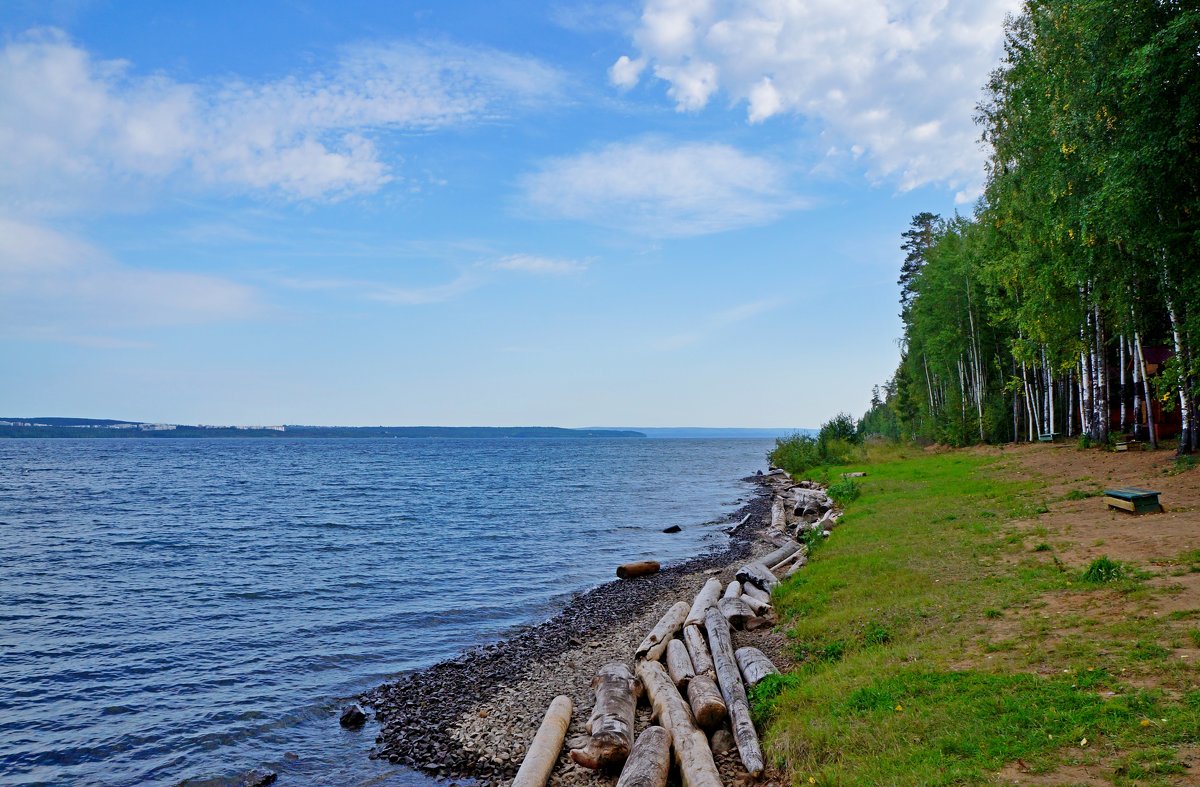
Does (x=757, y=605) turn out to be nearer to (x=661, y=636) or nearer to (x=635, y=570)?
(x=661, y=636)

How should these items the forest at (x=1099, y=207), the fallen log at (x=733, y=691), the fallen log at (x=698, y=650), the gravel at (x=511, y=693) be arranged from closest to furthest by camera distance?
the fallen log at (x=733, y=691), the gravel at (x=511, y=693), the fallen log at (x=698, y=650), the forest at (x=1099, y=207)

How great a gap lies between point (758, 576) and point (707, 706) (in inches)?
373

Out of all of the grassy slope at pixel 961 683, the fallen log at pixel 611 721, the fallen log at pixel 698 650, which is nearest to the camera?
the grassy slope at pixel 961 683

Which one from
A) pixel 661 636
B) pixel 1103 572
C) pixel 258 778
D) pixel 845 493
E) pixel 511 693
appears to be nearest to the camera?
pixel 258 778

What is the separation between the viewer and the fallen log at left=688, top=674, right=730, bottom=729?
382 inches

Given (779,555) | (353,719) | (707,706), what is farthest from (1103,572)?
(353,719)

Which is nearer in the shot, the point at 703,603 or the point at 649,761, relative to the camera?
the point at 649,761

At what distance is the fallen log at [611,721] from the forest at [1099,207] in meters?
16.7

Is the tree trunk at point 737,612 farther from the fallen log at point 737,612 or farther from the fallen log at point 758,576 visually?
the fallen log at point 758,576

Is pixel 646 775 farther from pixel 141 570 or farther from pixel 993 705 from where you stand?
pixel 141 570

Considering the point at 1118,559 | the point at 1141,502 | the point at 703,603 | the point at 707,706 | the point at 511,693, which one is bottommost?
the point at 511,693

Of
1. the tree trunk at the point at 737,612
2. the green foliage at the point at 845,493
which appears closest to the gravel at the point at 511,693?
the tree trunk at the point at 737,612

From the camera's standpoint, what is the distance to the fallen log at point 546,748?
898 centimetres

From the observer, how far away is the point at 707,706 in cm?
977
